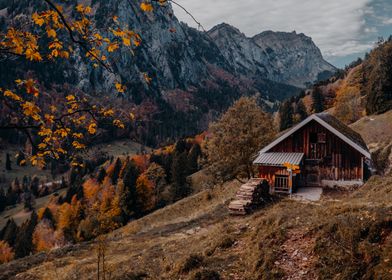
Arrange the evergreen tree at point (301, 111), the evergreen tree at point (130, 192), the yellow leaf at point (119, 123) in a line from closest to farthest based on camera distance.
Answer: the yellow leaf at point (119, 123)
the evergreen tree at point (130, 192)
the evergreen tree at point (301, 111)

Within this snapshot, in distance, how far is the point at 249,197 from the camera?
91.4 ft

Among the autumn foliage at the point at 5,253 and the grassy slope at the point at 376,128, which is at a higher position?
the grassy slope at the point at 376,128

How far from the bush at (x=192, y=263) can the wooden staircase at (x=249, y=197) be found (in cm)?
1228

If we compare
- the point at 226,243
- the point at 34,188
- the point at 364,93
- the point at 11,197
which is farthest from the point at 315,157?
the point at 34,188

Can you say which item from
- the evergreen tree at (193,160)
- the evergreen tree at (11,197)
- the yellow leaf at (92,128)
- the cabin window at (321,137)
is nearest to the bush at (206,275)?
the yellow leaf at (92,128)

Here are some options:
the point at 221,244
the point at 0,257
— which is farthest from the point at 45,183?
the point at 221,244

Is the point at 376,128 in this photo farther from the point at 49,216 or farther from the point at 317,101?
the point at 49,216

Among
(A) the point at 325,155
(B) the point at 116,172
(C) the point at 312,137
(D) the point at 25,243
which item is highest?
(C) the point at 312,137

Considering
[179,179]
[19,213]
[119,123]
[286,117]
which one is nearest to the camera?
[119,123]

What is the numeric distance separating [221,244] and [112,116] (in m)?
10.4

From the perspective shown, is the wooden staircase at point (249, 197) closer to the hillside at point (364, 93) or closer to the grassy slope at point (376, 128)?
the grassy slope at point (376, 128)

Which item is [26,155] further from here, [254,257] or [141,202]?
[141,202]

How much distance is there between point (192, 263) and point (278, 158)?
22158 mm

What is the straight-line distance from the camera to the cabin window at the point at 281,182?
1345 inches
